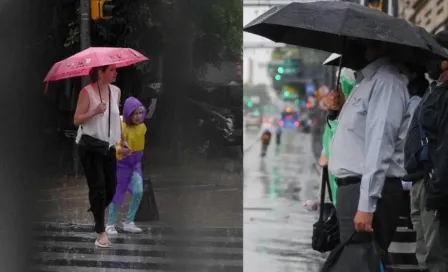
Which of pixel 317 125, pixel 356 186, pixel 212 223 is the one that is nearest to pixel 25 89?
pixel 212 223

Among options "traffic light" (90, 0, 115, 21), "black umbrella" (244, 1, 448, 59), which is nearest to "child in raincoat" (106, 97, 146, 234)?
"traffic light" (90, 0, 115, 21)

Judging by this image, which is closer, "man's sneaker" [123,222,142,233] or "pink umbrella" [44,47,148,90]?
"pink umbrella" [44,47,148,90]

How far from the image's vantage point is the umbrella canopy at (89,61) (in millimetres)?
4293

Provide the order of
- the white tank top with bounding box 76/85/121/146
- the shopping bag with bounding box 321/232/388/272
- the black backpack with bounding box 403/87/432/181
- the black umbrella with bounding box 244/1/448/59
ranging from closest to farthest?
the shopping bag with bounding box 321/232/388/272 → the black umbrella with bounding box 244/1/448/59 → the white tank top with bounding box 76/85/121/146 → the black backpack with bounding box 403/87/432/181

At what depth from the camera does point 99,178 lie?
4395 mm

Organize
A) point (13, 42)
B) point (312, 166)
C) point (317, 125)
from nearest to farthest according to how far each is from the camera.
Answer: point (13, 42) < point (312, 166) < point (317, 125)

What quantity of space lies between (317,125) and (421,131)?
3826 cm

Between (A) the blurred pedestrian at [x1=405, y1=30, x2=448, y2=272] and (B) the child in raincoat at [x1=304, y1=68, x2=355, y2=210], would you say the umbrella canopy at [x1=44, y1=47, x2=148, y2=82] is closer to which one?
(A) the blurred pedestrian at [x1=405, y1=30, x2=448, y2=272]

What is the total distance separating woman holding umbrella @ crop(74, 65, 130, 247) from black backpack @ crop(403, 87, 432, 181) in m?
2.03

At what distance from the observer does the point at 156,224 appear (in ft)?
14.7

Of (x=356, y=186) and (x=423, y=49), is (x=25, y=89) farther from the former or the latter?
(x=423, y=49)

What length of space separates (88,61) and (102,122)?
41 centimetres

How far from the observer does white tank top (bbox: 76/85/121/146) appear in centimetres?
433

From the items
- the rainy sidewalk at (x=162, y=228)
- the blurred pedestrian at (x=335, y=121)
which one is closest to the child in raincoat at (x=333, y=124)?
the blurred pedestrian at (x=335, y=121)
